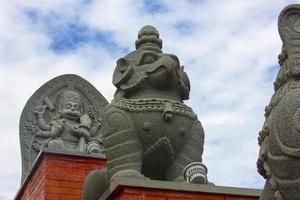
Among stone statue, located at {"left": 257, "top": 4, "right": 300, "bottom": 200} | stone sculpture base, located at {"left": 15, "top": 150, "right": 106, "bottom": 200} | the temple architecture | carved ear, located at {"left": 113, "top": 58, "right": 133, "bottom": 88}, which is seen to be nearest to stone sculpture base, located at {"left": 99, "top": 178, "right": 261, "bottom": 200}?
the temple architecture

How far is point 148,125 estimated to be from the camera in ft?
21.2

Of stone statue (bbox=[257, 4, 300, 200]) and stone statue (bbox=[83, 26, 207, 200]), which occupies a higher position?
stone statue (bbox=[83, 26, 207, 200])

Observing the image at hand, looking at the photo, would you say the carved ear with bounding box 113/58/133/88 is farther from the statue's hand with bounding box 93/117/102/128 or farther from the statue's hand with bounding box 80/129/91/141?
the statue's hand with bounding box 93/117/102/128

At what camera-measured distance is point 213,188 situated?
20.2 ft

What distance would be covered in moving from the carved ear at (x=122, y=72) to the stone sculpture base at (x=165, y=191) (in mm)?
1151

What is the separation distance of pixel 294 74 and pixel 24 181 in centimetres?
614

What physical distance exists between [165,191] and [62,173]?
3002mm

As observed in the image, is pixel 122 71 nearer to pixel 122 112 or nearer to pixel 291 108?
pixel 122 112

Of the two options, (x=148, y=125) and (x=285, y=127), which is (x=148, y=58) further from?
(x=285, y=127)

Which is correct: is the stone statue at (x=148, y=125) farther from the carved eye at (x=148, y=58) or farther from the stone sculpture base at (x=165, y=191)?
the stone sculpture base at (x=165, y=191)

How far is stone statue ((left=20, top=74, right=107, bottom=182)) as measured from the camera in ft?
31.6

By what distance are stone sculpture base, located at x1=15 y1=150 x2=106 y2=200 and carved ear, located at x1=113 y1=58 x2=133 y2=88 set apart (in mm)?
2218

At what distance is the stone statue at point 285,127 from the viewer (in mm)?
4121

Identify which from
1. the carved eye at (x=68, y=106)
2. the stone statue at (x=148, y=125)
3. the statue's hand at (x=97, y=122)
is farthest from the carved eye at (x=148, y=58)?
the statue's hand at (x=97, y=122)
